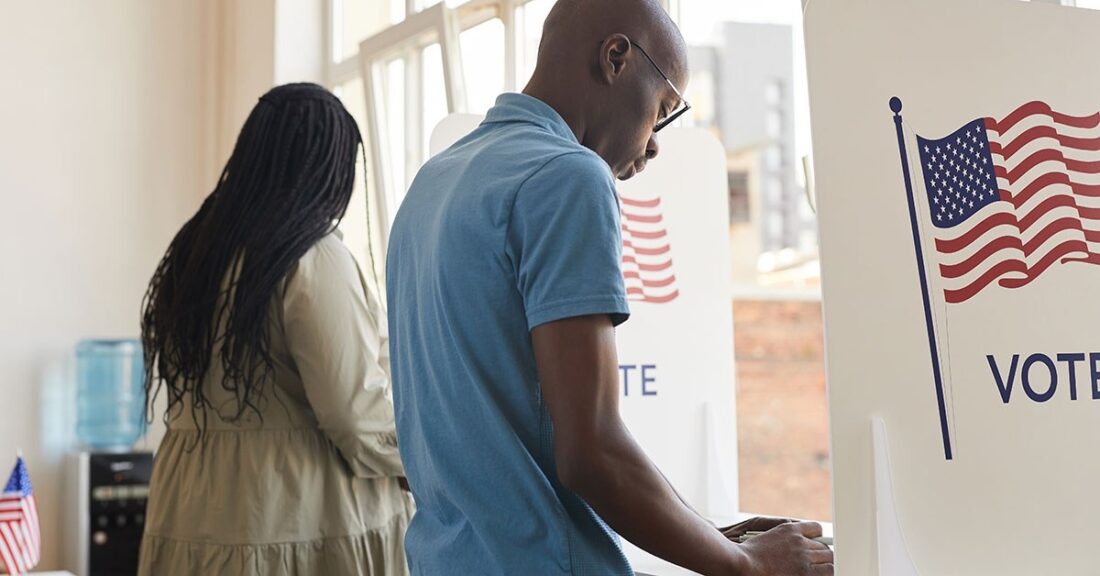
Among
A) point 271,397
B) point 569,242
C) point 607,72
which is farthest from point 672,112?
point 271,397

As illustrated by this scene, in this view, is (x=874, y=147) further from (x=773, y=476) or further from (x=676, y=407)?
(x=773, y=476)

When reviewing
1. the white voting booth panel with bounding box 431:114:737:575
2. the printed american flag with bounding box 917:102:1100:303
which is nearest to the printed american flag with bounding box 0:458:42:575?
the white voting booth panel with bounding box 431:114:737:575

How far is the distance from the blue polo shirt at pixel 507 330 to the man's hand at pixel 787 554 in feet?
0.45

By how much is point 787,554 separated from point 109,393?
12.1 feet

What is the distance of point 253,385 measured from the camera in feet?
6.66

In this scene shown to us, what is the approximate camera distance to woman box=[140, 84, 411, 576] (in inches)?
79.1

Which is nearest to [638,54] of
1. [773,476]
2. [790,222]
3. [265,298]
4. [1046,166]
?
[1046,166]

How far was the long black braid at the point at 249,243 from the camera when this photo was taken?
2014 millimetres

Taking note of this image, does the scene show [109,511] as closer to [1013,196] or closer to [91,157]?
[91,157]

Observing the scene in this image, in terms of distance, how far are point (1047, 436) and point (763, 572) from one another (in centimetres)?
39

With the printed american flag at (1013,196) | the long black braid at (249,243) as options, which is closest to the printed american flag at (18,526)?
the long black braid at (249,243)

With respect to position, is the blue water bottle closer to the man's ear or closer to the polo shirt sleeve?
the man's ear

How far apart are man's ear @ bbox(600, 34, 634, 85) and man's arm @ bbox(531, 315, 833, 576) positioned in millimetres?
349

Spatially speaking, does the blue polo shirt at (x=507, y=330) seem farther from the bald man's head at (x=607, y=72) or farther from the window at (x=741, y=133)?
the window at (x=741, y=133)
